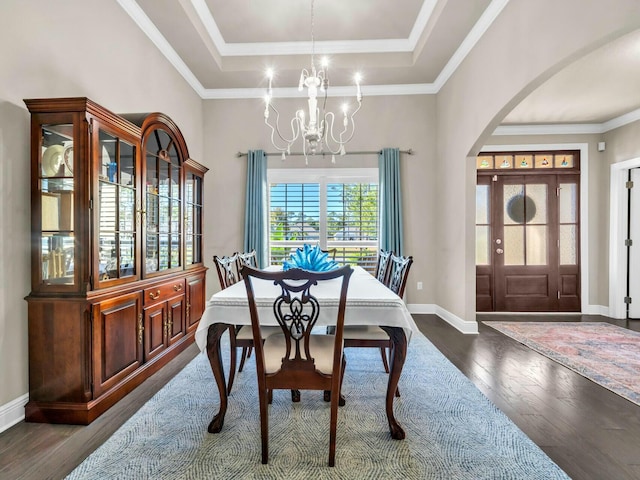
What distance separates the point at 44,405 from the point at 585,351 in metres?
4.48

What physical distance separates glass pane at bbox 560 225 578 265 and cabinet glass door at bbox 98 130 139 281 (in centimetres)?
566

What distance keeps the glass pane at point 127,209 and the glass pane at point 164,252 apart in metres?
0.45

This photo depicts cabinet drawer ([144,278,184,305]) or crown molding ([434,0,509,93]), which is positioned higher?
crown molding ([434,0,509,93])

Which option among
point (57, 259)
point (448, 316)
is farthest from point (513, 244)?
point (57, 259)

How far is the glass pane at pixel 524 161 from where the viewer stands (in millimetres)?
4863

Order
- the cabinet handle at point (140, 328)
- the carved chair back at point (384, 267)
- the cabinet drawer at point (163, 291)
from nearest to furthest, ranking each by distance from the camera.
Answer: the cabinet handle at point (140, 328)
the cabinet drawer at point (163, 291)
the carved chair back at point (384, 267)

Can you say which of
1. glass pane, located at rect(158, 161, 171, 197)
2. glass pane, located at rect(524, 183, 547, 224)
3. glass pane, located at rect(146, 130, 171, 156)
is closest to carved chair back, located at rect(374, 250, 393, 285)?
glass pane, located at rect(158, 161, 171, 197)

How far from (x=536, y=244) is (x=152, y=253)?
5189 mm

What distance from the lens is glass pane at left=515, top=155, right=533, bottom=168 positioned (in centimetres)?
486

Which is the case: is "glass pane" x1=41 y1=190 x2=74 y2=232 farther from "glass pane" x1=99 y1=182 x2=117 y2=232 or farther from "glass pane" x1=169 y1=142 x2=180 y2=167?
"glass pane" x1=169 y1=142 x2=180 y2=167

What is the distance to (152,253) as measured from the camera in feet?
8.91

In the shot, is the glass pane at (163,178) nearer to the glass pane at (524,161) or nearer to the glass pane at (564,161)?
the glass pane at (524,161)

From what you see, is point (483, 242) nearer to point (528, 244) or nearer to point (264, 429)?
point (528, 244)

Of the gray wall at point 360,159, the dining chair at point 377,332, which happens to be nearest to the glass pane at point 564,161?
the gray wall at point 360,159
